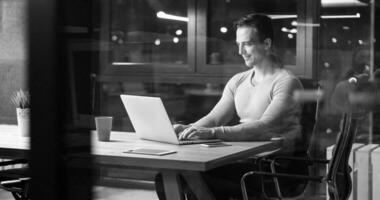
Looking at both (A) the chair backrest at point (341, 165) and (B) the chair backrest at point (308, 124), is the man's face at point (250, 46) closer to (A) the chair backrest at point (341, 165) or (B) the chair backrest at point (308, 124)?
(B) the chair backrest at point (308, 124)

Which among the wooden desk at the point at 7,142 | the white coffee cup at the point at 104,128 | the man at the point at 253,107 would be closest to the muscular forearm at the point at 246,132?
the man at the point at 253,107

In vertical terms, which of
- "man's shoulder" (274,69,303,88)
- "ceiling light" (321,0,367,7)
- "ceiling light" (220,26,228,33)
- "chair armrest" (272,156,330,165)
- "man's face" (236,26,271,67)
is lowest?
"chair armrest" (272,156,330,165)

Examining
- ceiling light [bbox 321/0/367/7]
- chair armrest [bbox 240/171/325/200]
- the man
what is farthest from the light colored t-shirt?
ceiling light [bbox 321/0/367/7]

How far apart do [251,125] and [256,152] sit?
0.27 feet

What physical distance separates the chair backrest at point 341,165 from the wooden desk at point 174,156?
200mm

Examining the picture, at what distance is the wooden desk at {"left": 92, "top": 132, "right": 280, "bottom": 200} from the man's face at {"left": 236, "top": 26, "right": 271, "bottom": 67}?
257mm

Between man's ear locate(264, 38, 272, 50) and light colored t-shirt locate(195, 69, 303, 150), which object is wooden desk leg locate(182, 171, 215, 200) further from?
man's ear locate(264, 38, 272, 50)

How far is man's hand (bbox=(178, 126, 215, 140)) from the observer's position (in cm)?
200

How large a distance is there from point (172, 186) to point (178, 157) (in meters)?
0.24

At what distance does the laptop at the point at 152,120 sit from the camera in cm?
188

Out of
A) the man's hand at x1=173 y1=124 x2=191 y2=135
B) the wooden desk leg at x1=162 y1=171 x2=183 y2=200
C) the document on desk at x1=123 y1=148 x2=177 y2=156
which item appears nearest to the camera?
the document on desk at x1=123 y1=148 x2=177 y2=156

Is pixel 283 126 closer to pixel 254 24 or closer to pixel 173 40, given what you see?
pixel 254 24

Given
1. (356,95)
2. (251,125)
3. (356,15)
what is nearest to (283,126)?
(251,125)

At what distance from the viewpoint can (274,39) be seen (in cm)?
189
